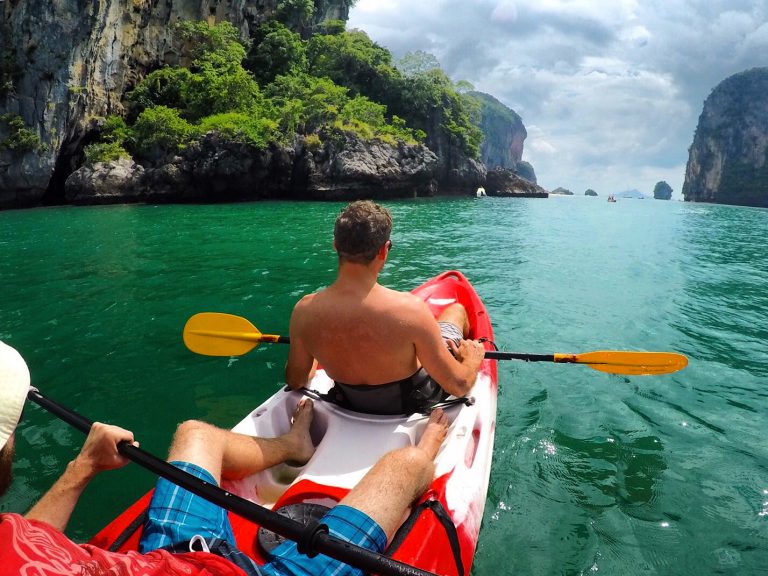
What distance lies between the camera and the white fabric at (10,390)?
1216 mm

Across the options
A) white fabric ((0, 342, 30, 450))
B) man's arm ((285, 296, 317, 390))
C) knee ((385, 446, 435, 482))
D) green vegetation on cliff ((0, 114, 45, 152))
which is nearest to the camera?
white fabric ((0, 342, 30, 450))

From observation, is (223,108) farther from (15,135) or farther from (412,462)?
(412,462)

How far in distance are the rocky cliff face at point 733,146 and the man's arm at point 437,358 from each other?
348 feet

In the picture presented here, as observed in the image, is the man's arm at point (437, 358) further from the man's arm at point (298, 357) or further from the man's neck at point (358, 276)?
the man's arm at point (298, 357)

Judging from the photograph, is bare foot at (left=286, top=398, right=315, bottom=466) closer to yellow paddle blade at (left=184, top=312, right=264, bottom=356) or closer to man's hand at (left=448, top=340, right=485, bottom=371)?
man's hand at (left=448, top=340, right=485, bottom=371)

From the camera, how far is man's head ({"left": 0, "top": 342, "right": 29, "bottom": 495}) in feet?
4.00

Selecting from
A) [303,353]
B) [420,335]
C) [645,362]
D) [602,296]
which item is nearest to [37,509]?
[303,353]

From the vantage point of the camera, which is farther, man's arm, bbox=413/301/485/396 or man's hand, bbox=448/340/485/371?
man's hand, bbox=448/340/485/371

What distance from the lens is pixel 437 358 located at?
8.92 feet

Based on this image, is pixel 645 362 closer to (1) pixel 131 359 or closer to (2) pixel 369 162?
(1) pixel 131 359

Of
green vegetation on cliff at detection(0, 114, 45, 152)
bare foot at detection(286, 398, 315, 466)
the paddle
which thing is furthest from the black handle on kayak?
green vegetation on cliff at detection(0, 114, 45, 152)

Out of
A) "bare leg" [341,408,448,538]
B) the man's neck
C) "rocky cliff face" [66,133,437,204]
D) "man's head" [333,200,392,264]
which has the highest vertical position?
"rocky cliff face" [66,133,437,204]

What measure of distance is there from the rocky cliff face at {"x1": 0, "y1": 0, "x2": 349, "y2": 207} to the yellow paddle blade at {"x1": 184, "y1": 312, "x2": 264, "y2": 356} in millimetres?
24414

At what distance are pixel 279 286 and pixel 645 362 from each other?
17.8 ft
